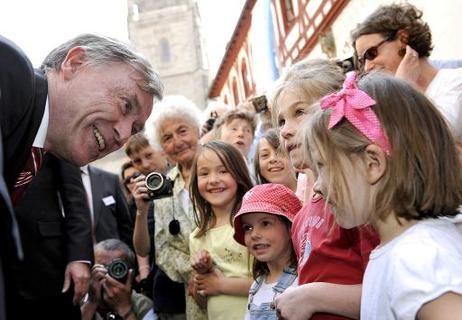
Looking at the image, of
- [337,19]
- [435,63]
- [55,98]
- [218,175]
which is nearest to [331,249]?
[55,98]

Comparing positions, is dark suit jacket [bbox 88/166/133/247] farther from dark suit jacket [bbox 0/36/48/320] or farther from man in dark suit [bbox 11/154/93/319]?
dark suit jacket [bbox 0/36/48/320]

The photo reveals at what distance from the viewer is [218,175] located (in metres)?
3.54

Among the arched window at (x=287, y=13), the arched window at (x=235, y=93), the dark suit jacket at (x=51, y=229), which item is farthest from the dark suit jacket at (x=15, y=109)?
the arched window at (x=235, y=93)

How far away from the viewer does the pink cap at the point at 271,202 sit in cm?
291

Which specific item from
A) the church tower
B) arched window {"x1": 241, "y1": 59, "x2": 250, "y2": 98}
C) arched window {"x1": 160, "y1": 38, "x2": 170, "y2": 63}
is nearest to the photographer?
arched window {"x1": 241, "y1": 59, "x2": 250, "y2": 98}

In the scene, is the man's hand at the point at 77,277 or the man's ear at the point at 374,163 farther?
the man's hand at the point at 77,277

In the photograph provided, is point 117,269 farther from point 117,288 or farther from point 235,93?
point 235,93

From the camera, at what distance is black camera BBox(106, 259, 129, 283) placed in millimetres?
4188

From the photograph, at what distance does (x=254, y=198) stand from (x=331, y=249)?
819mm

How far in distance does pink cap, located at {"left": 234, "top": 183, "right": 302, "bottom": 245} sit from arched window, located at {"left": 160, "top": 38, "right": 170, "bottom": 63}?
47.1 meters

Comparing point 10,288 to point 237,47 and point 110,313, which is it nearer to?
point 110,313

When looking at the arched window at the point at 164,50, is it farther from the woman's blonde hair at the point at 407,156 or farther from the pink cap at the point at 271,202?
the woman's blonde hair at the point at 407,156

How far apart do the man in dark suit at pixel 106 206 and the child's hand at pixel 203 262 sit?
1.64 m

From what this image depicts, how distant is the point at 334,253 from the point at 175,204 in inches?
77.4
